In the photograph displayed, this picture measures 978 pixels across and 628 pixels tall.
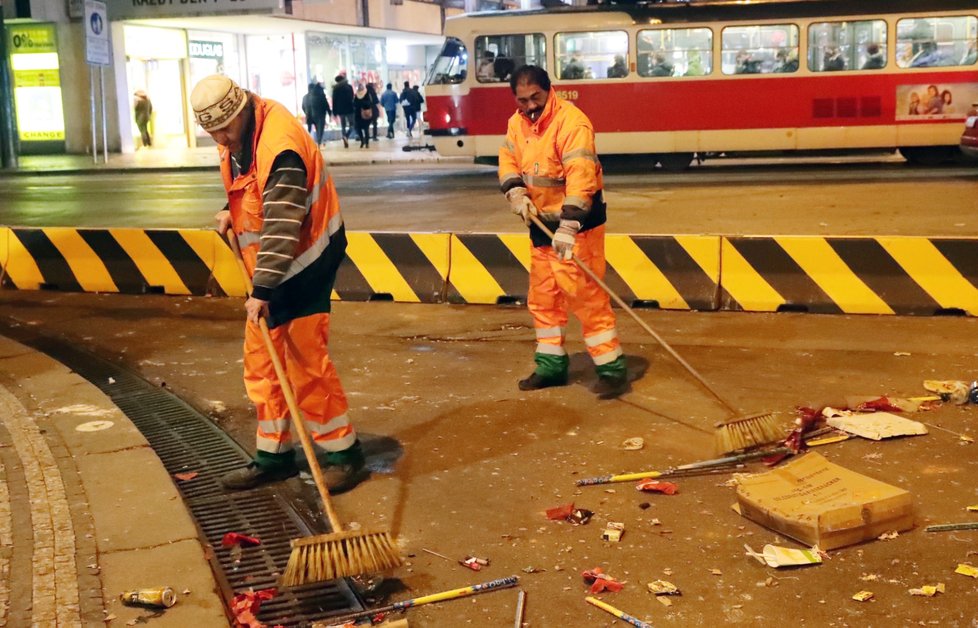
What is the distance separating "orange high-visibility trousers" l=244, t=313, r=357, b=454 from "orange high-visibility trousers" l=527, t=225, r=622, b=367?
1669 millimetres

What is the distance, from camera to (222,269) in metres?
9.54

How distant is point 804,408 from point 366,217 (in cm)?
928

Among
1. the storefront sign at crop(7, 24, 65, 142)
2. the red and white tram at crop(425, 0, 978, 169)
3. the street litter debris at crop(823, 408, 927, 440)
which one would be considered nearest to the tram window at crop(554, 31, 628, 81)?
the red and white tram at crop(425, 0, 978, 169)

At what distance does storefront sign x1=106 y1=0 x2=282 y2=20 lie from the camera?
26.3m

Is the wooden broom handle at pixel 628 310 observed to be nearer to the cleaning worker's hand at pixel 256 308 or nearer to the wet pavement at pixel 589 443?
the wet pavement at pixel 589 443

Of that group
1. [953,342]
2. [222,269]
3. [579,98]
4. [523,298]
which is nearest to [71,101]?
[579,98]

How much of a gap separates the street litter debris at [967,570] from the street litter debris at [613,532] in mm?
1235

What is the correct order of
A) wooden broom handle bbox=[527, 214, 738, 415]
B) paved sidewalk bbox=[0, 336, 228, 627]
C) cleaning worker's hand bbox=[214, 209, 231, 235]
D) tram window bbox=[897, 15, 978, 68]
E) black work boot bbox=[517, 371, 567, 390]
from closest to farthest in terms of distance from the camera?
paved sidewalk bbox=[0, 336, 228, 627]
cleaning worker's hand bbox=[214, 209, 231, 235]
wooden broom handle bbox=[527, 214, 738, 415]
black work boot bbox=[517, 371, 567, 390]
tram window bbox=[897, 15, 978, 68]

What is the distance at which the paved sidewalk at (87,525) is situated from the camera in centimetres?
367

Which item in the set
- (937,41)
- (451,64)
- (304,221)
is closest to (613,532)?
(304,221)

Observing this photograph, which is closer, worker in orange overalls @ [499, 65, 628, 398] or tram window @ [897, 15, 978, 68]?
worker in orange overalls @ [499, 65, 628, 398]

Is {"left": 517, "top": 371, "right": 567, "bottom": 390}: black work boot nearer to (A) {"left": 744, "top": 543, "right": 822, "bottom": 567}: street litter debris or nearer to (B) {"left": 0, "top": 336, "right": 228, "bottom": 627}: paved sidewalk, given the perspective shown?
(B) {"left": 0, "top": 336, "right": 228, "bottom": 627}: paved sidewalk

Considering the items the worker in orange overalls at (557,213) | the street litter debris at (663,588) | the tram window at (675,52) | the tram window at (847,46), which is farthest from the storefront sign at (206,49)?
the street litter debris at (663,588)

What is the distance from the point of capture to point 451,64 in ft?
67.6
